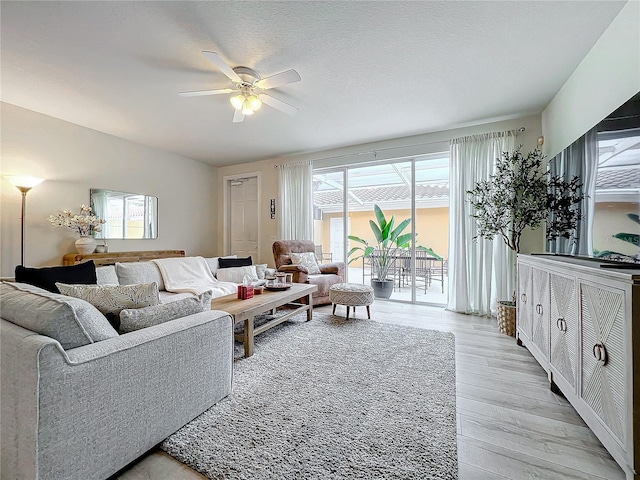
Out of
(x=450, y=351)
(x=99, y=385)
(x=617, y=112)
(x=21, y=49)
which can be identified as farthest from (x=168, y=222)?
(x=617, y=112)

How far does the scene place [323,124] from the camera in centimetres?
364

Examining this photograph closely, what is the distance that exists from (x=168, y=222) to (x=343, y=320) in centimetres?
363

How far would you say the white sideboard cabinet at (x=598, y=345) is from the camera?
1.03 meters

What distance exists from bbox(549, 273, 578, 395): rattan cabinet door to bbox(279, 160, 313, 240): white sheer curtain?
361 centimetres

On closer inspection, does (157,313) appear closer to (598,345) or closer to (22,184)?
(598,345)

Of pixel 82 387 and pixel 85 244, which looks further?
pixel 85 244

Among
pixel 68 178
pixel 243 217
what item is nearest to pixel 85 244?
pixel 68 178

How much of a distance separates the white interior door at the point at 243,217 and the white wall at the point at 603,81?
15.3ft

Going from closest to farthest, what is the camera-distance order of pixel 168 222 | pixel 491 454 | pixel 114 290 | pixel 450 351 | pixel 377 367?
pixel 491 454
pixel 114 290
pixel 377 367
pixel 450 351
pixel 168 222

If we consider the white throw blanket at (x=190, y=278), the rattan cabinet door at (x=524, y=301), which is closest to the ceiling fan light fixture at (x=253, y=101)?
the white throw blanket at (x=190, y=278)

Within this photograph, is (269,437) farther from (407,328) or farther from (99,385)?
(407,328)

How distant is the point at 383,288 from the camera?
15.0 feet

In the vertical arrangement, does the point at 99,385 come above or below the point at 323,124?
below

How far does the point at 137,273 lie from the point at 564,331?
367cm
